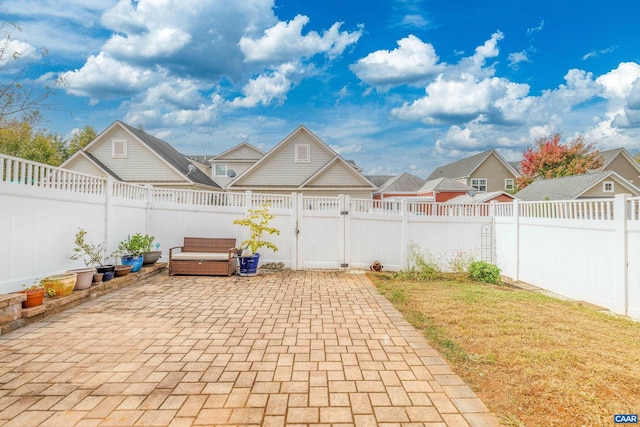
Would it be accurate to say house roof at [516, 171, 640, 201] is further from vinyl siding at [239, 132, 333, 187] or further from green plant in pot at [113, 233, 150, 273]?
green plant in pot at [113, 233, 150, 273]

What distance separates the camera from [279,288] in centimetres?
652

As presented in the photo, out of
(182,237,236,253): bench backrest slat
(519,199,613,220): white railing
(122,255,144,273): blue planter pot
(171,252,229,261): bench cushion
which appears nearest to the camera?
(519,199,613,220): white railing

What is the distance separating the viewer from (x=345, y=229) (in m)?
8.51

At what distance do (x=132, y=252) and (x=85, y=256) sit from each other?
45.5 inches

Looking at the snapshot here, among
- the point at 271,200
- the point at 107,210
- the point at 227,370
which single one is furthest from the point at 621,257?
the point at 107,210

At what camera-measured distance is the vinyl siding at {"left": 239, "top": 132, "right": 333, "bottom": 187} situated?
1633 centimetres

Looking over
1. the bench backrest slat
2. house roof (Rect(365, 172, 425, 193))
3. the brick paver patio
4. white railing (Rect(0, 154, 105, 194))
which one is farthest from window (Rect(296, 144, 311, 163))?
house roof (Rect(365, 172, 425, 193))

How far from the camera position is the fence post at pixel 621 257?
15.5 ft

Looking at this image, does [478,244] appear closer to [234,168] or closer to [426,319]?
[426,319]

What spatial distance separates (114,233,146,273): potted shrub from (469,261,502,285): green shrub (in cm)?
773

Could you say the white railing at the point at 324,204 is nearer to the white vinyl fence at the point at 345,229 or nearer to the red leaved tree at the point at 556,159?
the white vinyl fence at the point at 345,229

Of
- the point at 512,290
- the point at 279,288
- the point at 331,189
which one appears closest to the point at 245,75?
the point at 331,189

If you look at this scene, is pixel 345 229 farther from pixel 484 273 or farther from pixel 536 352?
pixel 536 352

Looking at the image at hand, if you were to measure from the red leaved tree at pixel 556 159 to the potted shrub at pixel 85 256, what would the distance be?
33246 mm
